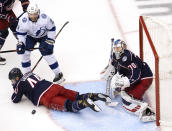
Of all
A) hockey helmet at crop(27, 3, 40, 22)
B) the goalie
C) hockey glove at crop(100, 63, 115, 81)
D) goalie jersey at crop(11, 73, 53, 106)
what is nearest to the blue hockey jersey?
hockey helmet at crop(27, 3, 40, 22)

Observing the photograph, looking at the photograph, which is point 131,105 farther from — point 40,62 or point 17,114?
point 40,62

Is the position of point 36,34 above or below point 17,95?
above

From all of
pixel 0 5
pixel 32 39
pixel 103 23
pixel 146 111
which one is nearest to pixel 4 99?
pixel 32 39

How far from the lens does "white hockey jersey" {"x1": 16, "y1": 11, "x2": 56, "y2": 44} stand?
450 cm

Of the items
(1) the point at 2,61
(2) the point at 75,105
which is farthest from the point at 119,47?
(1) the point at 2,61

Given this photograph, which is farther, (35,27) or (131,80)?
(35,27)

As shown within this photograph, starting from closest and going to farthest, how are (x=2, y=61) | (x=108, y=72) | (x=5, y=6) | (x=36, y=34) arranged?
(x=108, y=72) → (x=36, y=34) → (x=5, y=6) → (x=2, y=61)

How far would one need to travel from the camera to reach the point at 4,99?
14.9 feet

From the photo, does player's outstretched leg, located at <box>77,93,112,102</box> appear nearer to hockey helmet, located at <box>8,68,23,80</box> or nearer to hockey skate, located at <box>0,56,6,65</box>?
hockey helmet, located at <box>8,68,23,80</box>

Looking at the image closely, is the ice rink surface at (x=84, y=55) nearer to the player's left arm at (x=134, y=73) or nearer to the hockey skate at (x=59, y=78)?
the hockey skate at (x=59, y=78)

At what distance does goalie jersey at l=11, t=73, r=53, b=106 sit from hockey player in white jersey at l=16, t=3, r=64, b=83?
14.2 inches

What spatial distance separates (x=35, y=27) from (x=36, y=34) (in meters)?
0.11

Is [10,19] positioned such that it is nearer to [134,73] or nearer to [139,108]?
[134,73]

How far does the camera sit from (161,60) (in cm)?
474
